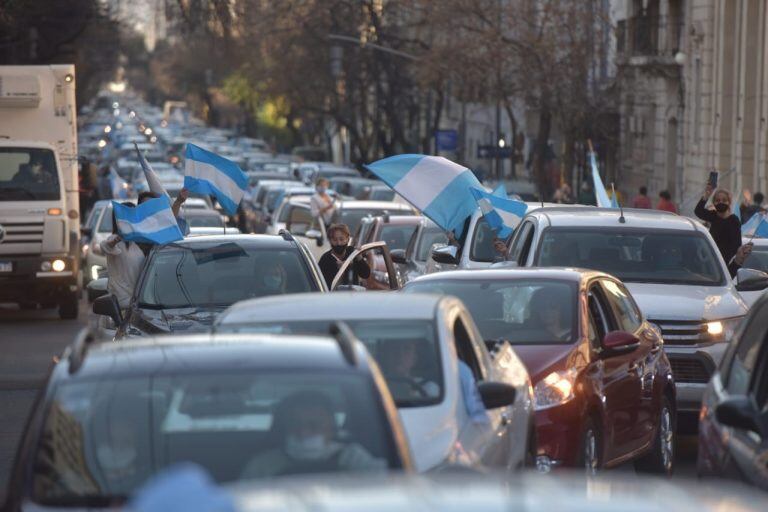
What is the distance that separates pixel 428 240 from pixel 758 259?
14.6 feet

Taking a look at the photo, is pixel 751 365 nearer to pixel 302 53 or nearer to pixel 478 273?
pixel 478 273

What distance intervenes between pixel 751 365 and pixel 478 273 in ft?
11.9

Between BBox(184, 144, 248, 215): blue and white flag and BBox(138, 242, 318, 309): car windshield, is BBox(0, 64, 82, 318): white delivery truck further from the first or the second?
BBox(138, 242, 318, 309): car windshield

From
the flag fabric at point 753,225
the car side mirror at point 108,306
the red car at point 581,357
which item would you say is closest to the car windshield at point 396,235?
the flag fabric at point 753,225

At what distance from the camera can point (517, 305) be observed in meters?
11.3

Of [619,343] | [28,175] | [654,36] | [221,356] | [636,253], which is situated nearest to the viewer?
[221,356]

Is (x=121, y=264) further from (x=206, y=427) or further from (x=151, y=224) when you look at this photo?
(x=206, y=427)

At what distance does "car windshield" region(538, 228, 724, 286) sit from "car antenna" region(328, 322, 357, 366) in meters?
8.08

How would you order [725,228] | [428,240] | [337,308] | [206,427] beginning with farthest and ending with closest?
[428,240] → [725,228] → [337,308] → [206,427]

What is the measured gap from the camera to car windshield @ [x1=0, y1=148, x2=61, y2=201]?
23.3 metres

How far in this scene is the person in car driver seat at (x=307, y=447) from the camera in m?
5.95

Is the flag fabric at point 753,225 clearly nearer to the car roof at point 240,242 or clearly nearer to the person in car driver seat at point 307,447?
the car roof at point 240,242

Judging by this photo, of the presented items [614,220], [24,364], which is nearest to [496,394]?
[614,220]

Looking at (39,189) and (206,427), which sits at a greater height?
(206,427)
